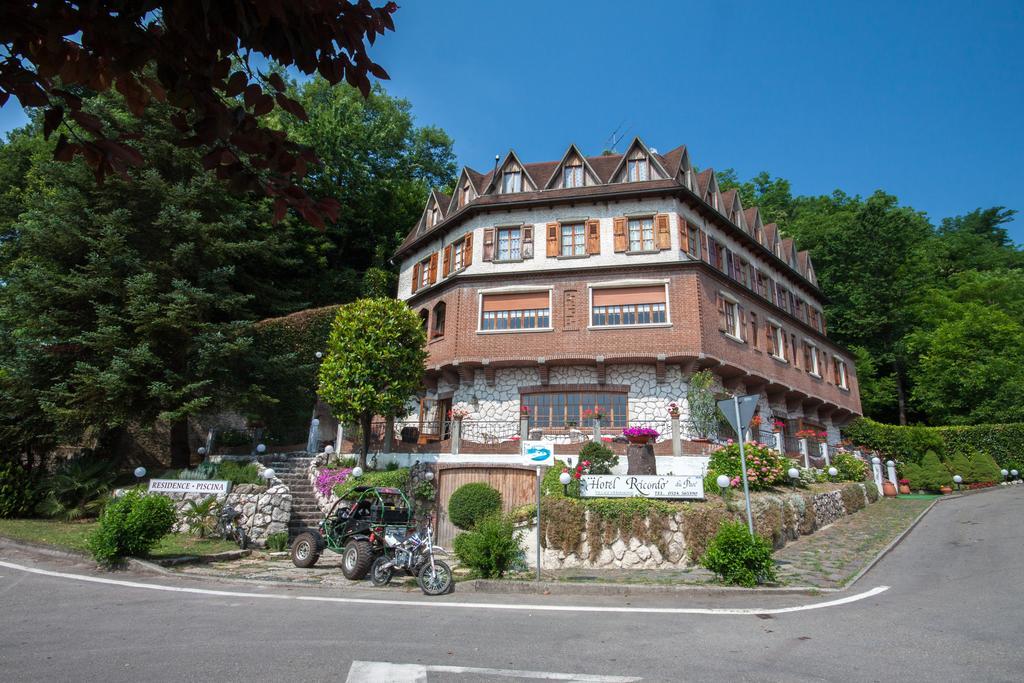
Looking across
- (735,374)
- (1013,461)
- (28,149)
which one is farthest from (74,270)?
(1013,461)

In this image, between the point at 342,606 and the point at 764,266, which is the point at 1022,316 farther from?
the point at 342,606

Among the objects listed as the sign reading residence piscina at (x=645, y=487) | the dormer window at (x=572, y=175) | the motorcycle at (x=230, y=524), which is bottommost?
the motorcycle at (x=230, y=524)

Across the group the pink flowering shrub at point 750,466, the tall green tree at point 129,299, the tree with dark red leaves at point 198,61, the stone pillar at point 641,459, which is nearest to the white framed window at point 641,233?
the pink flowering shrub at point 750,466

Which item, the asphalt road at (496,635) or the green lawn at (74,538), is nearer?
the asphalt road at (496,635)

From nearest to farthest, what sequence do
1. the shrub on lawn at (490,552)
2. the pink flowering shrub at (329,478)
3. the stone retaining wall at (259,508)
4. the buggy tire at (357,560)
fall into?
the shrub on lawn at (490,552), the buggy tire at (357,560), the stone retaining wall at (259,508), the pink flowering shrub at (329,478)

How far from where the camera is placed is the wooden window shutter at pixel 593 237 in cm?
2325

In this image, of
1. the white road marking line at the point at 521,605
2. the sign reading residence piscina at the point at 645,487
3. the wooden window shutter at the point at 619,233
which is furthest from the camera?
the wooden window shutter at the point at 619,233

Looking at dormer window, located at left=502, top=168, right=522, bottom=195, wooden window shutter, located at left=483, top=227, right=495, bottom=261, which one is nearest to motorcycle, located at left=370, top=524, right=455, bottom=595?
wooden window shutter, located at left=483, top=227, right=495, bottom=261

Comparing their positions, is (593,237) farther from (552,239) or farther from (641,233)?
(641,233)

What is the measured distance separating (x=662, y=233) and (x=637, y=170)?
337 centimetres

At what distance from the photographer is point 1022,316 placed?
38844 millimetres

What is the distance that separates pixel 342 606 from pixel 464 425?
38.6 ft

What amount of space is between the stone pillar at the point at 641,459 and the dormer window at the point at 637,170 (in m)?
13.1

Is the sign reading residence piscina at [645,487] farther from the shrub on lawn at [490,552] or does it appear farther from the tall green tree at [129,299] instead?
the tall green tree at [129,299]
